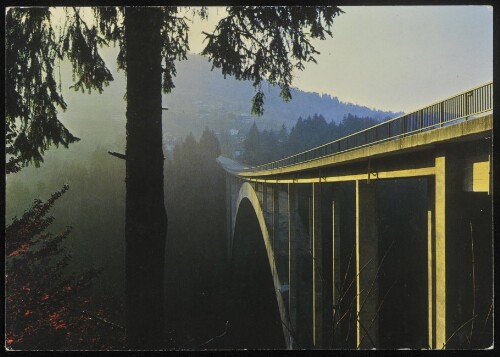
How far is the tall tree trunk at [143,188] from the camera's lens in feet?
12.4

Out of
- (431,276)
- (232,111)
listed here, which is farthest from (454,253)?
(232,111)

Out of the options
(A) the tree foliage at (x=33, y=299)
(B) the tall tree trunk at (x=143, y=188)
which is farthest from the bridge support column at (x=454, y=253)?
(A) the tree foliage at (x=33, y=299)

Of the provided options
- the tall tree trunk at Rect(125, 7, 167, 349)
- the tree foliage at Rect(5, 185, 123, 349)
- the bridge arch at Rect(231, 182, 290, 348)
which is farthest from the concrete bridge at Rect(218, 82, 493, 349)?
the tree foliage at Rect(5, 185, 123, 349)

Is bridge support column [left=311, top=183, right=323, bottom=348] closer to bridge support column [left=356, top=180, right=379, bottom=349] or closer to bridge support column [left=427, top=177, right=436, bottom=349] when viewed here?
bridge support column [left=356, top=180, right=379, bottom=349]

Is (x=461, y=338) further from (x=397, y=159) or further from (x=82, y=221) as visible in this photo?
(x=82, y=221)

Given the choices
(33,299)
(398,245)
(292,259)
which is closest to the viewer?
(33,299)

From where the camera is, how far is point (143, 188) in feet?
12.4

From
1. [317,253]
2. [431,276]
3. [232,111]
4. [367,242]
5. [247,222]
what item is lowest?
[247,222]

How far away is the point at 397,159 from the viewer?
8.67 metres

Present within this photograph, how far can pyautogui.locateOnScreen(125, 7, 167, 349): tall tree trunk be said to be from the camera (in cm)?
378

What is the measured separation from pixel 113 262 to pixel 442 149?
109 ft

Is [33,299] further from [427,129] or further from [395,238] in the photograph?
[395,238]

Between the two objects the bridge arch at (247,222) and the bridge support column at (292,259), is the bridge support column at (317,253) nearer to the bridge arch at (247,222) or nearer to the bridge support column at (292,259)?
the bridge support column at (292,259)

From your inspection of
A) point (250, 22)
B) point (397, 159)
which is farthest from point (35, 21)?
point (397, 159)
